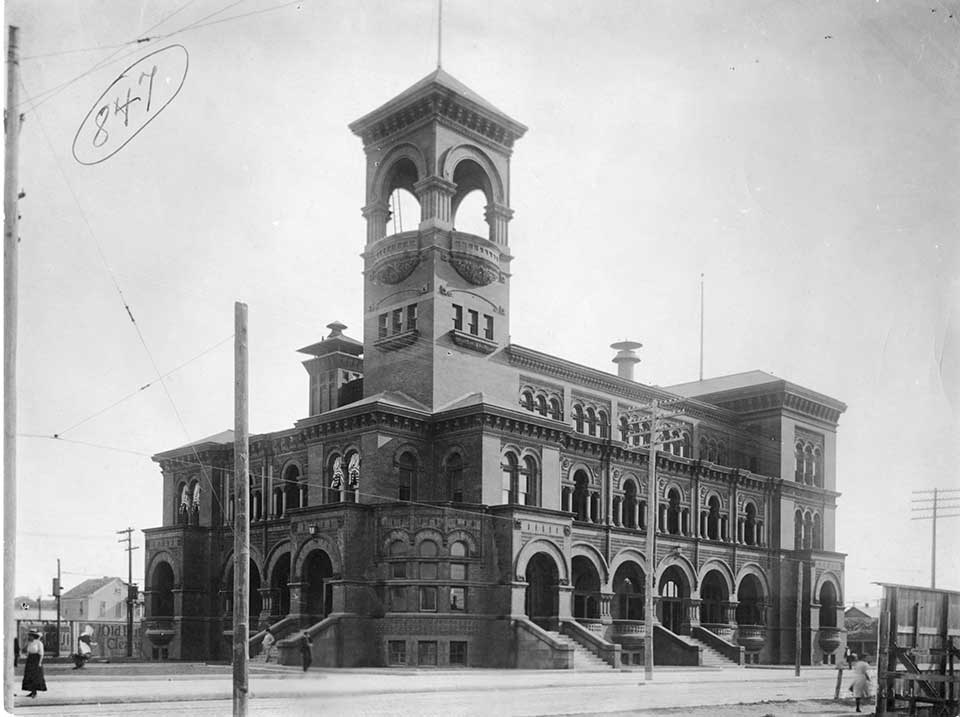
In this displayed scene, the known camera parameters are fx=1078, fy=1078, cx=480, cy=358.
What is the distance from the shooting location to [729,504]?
5319cm

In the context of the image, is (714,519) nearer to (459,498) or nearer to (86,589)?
(459,498)

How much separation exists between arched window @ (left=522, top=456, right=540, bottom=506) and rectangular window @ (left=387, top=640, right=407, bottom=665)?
735cm

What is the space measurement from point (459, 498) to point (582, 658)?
7.26 m

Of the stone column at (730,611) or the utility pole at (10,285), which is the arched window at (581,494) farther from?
the utility pole at (10,285)

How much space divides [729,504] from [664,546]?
642cm

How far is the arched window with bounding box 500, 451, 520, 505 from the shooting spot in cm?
4072

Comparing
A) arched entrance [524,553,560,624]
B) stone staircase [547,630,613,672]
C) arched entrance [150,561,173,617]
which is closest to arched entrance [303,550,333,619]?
arched entrance [524,553,560,624]

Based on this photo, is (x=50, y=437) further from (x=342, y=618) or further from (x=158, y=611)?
(x=158, y=611)

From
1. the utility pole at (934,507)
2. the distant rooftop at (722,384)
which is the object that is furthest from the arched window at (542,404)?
the utility pole at (934,507)

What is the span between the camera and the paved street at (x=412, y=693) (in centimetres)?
2120

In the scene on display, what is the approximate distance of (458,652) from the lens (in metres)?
37.8

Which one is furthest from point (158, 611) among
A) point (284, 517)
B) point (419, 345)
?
point (419, 345)

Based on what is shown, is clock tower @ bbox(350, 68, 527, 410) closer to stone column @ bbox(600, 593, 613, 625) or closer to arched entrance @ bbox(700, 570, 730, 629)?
stone column @ bbox(600, 593, 613, 625)

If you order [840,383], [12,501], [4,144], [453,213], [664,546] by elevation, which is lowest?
[664,546]
